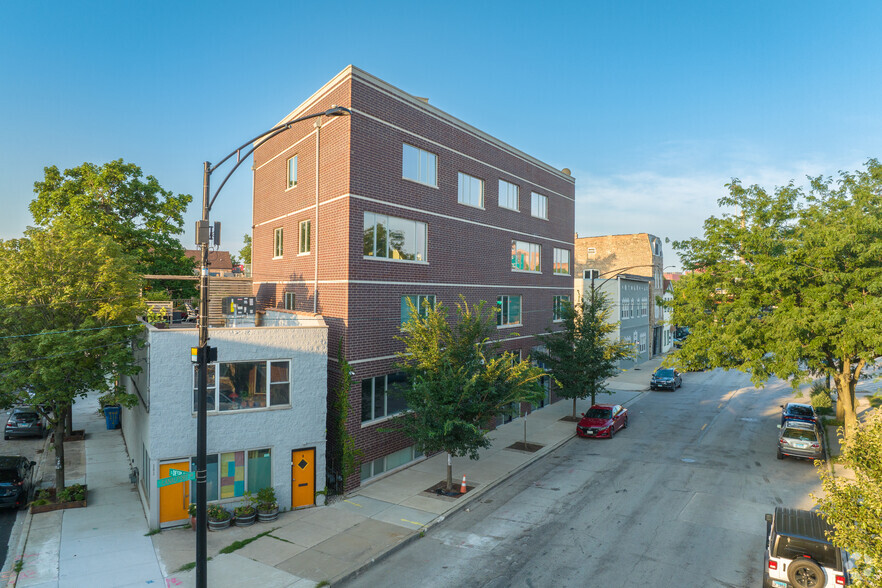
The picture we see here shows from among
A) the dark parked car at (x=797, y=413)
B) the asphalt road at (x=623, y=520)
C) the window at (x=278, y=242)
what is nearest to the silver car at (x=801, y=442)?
the asphalt road at (x=623, y=520)

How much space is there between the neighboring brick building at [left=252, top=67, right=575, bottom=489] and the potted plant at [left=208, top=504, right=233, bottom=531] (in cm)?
480

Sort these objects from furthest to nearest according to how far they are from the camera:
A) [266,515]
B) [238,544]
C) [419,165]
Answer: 1. [419,165]
2. [266,515]
3. [238,544]

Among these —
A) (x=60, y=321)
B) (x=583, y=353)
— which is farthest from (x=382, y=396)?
(x=583, y=353)

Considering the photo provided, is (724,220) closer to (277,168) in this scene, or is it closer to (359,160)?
(359,160)

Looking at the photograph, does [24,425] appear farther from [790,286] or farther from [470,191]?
[790,286]

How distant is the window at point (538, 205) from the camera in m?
30.8

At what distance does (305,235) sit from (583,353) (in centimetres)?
1526

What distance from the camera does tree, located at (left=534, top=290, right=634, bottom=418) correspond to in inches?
1088

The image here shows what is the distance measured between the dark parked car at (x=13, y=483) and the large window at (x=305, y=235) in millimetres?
12007

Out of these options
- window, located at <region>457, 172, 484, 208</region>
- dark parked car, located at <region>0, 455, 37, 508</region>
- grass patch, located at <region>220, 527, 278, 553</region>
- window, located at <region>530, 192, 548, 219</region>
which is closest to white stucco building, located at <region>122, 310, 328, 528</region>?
grass patch, located at <region>220, 527, 278, 553</region>

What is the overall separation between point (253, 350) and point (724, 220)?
20.6 meters

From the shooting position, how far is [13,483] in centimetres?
1669

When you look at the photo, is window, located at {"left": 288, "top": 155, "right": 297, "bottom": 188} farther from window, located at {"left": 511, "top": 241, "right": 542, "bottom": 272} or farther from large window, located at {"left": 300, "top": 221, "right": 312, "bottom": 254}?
window, located at {"left": 511, "top": 241, "right": 542, "bottom": 272}

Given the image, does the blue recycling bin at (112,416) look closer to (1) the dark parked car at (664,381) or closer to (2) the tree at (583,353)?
(2) the tree at (583,353)
